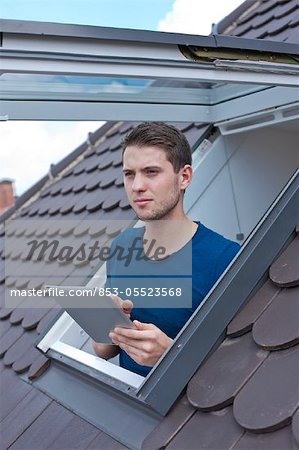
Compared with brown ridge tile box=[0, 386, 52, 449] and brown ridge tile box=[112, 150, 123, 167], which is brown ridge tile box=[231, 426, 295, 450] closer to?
brown ridge tile box=[0, 386, 52, 449]

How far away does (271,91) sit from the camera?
7.76 feet

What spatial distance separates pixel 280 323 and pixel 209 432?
30cm

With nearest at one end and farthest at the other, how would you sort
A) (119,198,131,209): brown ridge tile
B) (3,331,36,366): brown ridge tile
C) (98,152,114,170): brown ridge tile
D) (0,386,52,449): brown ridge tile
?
1. (0,386,52,449): brown ridge tile
2. (3,331,36,366): brown ridge tile
3. (119,198,131,209): brown ridge tile
4. (98,152,114,170): brown ridge tile

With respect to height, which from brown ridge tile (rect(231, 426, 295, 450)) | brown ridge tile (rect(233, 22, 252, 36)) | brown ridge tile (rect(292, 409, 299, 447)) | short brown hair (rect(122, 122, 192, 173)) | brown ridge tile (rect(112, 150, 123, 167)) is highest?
brown ridge tile (rect(233, 22, 252, 36))

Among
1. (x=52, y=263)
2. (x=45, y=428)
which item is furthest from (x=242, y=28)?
(x=45, y=428)

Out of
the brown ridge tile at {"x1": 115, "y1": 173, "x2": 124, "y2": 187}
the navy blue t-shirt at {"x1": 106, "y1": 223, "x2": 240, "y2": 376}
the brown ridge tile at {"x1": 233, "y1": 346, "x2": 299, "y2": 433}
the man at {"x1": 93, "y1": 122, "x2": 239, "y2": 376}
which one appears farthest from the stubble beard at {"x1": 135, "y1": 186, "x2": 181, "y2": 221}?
the brown ridge tile at {"x1": 115, "y1": 173, "x2": 124, "y2": 187}

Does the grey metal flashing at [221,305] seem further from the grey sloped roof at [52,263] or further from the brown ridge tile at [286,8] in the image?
the brown ridge tile at [286,8]

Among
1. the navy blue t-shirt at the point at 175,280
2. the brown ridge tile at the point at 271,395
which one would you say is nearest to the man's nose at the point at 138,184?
the navy blue t-shirt at the point at 175,280

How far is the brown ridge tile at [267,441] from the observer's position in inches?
47.7

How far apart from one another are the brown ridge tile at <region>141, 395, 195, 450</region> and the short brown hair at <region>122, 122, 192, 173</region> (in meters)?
0.70

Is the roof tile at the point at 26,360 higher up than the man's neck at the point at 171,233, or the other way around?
the man's neck at the point at 171,233

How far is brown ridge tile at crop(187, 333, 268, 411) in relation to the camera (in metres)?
1.42

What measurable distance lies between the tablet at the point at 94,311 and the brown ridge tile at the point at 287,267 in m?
0.39

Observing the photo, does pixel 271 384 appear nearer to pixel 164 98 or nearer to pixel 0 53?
pixel 0 53
